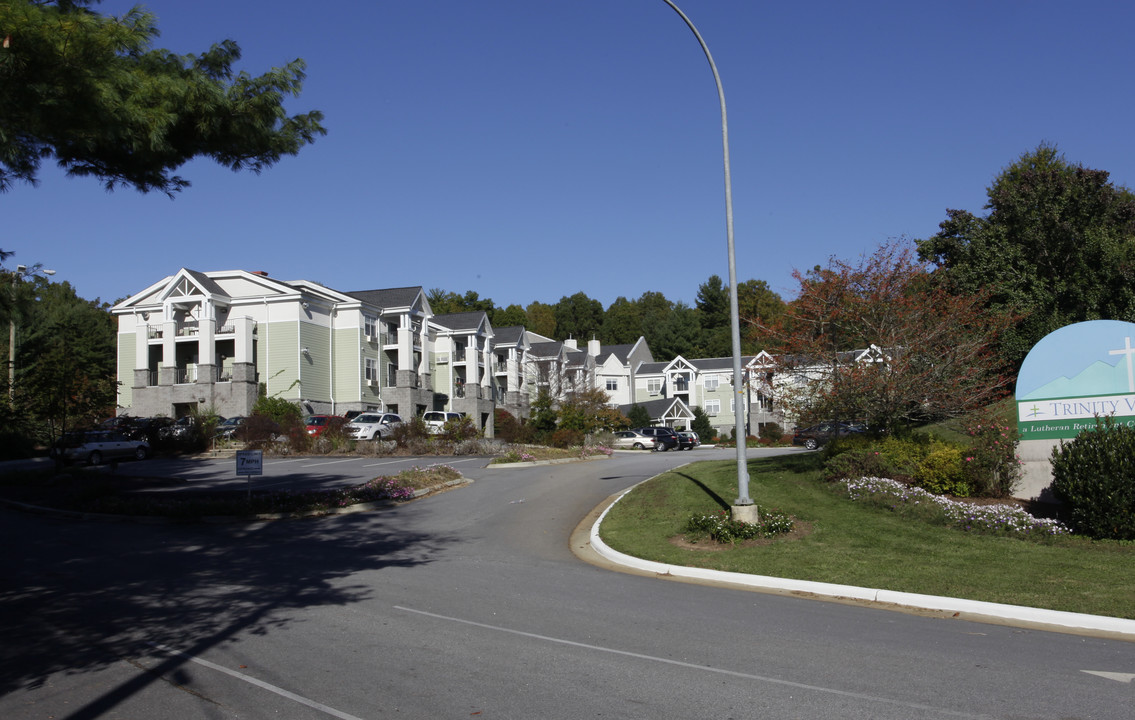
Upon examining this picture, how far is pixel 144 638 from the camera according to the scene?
8484mm

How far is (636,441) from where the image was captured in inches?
1996

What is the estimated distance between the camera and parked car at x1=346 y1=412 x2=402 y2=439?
40050 mm

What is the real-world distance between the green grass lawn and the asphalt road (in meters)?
1.18

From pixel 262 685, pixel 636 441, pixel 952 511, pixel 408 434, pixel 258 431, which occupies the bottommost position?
pixel 262 685

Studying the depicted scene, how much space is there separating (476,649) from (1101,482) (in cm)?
1040

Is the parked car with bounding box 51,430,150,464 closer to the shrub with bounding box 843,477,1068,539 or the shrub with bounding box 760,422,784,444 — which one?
the shrub with bounding box 843,477,1068,539

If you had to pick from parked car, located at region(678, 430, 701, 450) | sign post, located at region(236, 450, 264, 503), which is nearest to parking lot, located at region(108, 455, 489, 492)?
sign post, located at region(236, 450, 264, 503)

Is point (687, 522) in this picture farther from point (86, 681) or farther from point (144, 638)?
point (86, 681)

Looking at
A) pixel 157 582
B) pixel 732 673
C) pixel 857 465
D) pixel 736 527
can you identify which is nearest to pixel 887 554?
pixel 736 527

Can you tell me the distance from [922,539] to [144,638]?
37.3 feet

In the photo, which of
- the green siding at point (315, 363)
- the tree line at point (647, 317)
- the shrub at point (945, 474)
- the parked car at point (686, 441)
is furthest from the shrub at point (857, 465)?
the tree line at point (647, 317)

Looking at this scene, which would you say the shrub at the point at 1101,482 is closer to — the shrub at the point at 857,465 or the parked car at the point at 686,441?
the shrub at the point at 857,465

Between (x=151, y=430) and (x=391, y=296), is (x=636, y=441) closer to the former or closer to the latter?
(x=391, y=296)

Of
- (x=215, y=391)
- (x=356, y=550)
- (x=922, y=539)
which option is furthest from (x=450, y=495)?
(x=215, y=391)
